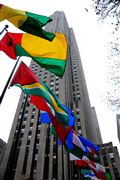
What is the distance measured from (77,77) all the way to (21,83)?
268 feet

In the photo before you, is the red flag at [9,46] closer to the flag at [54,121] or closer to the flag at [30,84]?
the flag at [30,84]

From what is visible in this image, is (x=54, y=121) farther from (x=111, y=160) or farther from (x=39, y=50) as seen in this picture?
(x=111, y=160)

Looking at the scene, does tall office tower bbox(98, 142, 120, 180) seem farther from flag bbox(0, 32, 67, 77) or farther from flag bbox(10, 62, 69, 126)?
flag bbox(0, 32, 67, 77)

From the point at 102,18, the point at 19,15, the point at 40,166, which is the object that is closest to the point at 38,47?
the point at 19,15

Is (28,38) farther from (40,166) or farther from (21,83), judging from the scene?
(40,166)

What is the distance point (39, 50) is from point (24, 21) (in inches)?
56.1

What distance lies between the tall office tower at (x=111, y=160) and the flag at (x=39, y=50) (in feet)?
178

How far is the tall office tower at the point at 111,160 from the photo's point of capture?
55444 mm

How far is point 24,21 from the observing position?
24.5 feet

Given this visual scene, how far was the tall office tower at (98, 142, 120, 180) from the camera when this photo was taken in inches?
2183

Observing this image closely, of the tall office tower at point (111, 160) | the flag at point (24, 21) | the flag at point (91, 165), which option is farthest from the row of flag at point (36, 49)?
the tall office tower at point (111, 160)

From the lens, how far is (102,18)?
7047 mm

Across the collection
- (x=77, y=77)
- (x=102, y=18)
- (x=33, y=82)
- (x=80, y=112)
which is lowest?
(x=33, y=82)

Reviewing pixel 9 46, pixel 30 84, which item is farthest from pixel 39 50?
pixel 30 84
